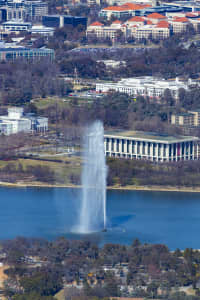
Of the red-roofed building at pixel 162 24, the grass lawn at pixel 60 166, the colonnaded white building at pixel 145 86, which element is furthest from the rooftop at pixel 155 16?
the grass lawn at pixel 60 166

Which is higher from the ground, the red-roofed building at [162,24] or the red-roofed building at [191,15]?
the red-roofed building at [191,15]

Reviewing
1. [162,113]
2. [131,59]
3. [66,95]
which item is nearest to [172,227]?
[162,113]

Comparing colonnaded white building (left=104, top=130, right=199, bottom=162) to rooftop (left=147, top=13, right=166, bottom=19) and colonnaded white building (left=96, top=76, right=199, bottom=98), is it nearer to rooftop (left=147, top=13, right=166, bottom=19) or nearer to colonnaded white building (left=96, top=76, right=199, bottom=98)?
colonnaded white building (left=96, top=76, right=199, bottom=98)

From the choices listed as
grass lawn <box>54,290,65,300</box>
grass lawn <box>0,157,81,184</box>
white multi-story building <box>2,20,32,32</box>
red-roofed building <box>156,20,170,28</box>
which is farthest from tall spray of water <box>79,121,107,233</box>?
white multi-story building <box>2,20,32,32</box>

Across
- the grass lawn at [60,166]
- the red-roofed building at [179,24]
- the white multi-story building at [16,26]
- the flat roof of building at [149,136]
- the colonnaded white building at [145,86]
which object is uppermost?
the red-roofed building at [179,24]

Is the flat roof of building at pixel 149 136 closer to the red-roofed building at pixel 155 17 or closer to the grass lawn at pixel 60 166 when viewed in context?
the grass lawn at pixel 60 166

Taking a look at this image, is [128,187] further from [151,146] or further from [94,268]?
[94,268]
